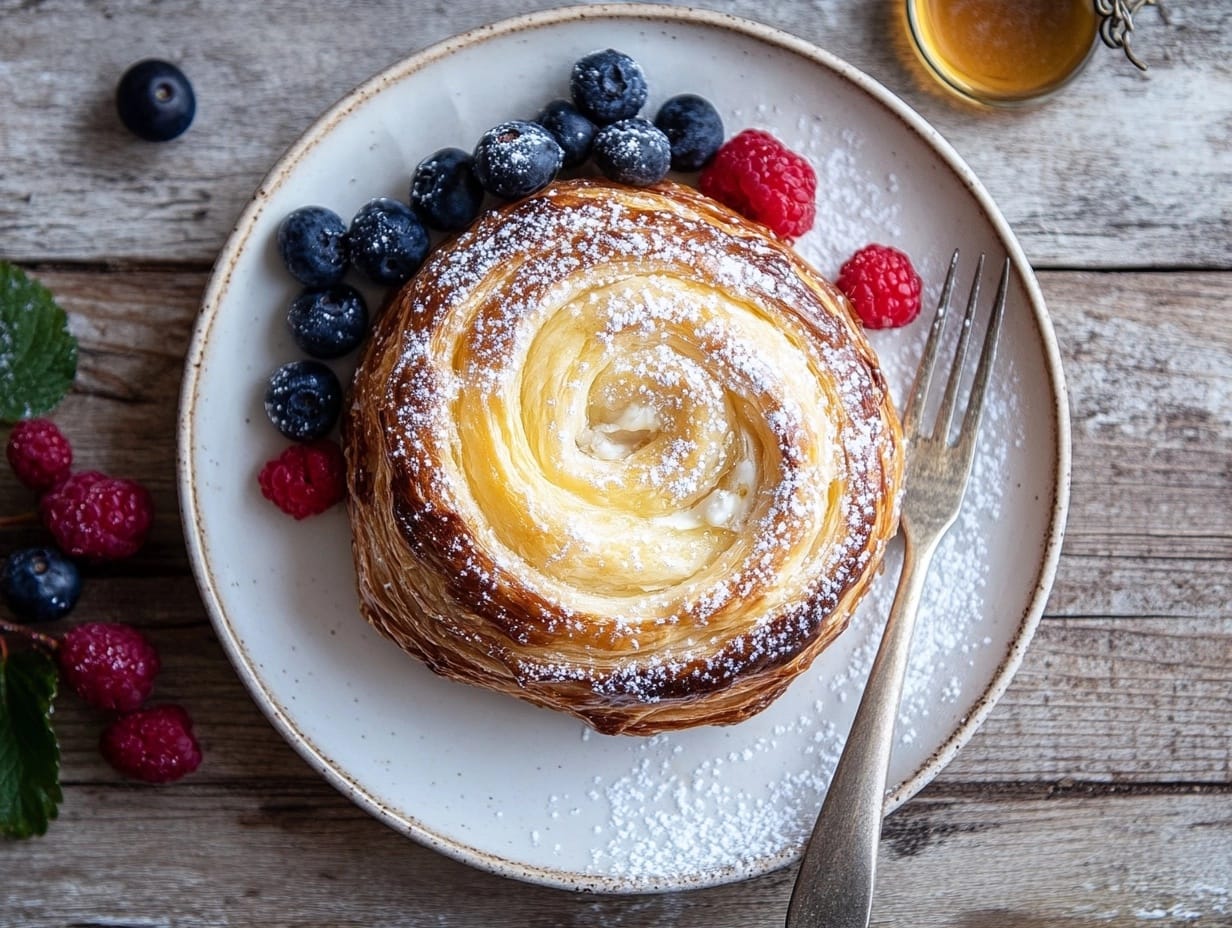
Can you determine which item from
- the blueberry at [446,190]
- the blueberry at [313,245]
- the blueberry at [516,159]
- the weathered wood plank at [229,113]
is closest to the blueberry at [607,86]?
the blueberry at [516,159]

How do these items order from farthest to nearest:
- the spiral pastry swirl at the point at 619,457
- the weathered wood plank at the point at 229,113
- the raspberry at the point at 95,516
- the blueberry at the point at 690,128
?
the weathered wood plank at the point at 229,113
the raspberry at the point at 95,516
the blueberry at the point at 690,128
the spiral pastry swirl at the point at 619,457

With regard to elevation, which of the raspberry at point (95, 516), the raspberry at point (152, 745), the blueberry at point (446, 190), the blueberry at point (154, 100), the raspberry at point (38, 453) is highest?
the blueberry at point (154, 100)

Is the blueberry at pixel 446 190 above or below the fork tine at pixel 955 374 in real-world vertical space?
above

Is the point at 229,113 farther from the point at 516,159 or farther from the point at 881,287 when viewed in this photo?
the point at 881,287

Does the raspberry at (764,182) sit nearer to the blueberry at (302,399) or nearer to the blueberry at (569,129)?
the blueberry at (569,129)

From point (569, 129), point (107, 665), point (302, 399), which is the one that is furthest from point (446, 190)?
point (107, 665)

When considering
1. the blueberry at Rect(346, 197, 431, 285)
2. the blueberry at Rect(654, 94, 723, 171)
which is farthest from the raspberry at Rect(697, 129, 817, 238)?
the blueberry at Rect(346, 197, 431, 285)
